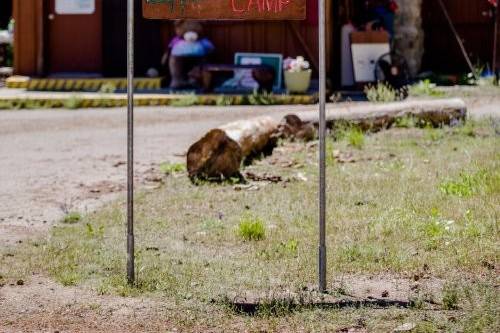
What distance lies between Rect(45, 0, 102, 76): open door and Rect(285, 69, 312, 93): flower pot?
14.0 ft

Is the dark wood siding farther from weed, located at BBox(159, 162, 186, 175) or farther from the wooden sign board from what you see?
the wooden sign board

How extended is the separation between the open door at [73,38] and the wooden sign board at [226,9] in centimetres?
1456

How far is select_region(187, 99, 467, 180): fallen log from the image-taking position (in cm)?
984

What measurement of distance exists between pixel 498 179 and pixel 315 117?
12.4 ft

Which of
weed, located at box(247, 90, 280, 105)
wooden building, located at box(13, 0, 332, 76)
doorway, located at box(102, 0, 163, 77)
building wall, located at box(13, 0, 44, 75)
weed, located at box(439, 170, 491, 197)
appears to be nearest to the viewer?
weed, located at box(439, 170, 491, 197)

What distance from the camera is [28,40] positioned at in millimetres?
20484

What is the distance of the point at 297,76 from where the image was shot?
18.1m

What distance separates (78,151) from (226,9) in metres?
6.54

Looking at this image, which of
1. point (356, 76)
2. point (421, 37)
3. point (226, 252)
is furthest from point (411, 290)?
point (421, 37)

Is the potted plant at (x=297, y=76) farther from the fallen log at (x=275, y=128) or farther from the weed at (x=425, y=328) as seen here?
the weed at (x=425, y=328)

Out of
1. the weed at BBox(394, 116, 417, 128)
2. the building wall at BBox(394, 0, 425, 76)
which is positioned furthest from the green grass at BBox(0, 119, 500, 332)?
the building wall at BBox(394, 0, 425, 76)

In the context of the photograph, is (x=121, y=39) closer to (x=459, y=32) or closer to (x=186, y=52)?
(x=186, y=52)

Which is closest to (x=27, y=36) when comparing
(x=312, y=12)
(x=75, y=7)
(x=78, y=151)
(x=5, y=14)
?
(x=75, y=7)

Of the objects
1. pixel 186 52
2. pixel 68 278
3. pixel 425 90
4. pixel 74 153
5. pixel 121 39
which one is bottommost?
pixel 68 278
